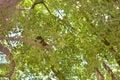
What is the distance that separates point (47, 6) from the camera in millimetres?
11461

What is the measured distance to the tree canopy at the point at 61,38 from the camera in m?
7.46

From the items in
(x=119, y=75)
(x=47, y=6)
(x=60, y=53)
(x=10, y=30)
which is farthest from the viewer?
(x=47, y=6)

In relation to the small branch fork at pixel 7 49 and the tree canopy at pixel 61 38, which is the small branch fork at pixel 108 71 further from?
the small branch fork at pixel 7 49

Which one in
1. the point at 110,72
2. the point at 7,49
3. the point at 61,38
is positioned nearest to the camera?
the point at 7,49

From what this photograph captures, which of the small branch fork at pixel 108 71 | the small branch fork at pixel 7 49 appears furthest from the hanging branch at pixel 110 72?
the small branch fork at pixel 7 49

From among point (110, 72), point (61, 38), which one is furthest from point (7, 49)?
point (110, 72)

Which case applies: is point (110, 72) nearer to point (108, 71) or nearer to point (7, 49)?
point (108, 71)

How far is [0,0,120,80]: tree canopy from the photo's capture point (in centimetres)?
746

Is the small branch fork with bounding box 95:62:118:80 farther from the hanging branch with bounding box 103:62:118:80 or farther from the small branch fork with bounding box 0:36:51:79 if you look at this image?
the small branch fork with bounding box 0:36:51:79

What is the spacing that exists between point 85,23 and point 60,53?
1.28 m

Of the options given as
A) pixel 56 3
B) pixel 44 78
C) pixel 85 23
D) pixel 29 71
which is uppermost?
pixel 56 3

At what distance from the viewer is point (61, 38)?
8.94m

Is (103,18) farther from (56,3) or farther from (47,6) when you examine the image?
(47,6)

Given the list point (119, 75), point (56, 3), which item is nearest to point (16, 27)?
point (56, 3)
